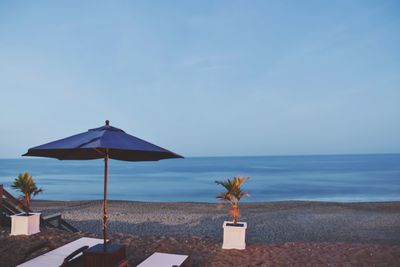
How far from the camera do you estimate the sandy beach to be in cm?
645

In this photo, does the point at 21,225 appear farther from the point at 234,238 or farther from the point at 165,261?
the point at 234,238

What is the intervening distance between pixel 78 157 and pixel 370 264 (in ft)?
17.6

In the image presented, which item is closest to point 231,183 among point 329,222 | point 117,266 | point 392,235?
point 117,266

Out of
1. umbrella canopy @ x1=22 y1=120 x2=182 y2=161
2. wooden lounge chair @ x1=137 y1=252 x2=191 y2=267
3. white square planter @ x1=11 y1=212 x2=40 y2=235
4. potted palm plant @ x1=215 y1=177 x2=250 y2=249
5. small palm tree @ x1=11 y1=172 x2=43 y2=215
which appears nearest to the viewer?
umbrella canopy @ x1=22 y1=120 x2=182 y2=161

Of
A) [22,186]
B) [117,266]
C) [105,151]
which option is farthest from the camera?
[22,186]

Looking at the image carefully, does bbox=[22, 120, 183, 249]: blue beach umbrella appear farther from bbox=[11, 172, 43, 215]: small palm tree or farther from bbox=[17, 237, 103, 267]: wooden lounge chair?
bbox=[11, 172, 43, 215]: small palm tree

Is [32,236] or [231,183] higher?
[231,183]

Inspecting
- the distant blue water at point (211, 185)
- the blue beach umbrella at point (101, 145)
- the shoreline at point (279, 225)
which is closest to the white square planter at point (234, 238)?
the shoreline at point (279, 225)

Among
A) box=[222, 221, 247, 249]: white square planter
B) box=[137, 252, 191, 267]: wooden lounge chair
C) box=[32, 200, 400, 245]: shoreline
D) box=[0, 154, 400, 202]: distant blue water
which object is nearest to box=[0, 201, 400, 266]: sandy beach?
box=[32, 200, 400, 245]: shoreline

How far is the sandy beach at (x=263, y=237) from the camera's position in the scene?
6449 millimetres

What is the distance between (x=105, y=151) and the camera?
5.11 meters

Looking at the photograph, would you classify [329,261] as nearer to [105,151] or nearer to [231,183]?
[231,183]

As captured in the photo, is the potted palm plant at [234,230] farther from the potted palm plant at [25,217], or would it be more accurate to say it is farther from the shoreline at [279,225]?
the potted palm plant at [25,217]

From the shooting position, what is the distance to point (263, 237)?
33.2 ft
